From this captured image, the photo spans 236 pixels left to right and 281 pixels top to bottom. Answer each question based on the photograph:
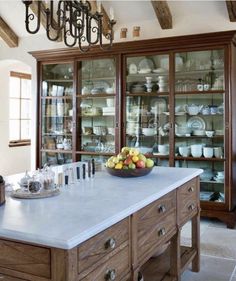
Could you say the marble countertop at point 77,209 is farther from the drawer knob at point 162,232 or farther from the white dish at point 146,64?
the white dish at point 146,64

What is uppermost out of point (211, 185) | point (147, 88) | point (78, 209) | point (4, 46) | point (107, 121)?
point (4, 46)

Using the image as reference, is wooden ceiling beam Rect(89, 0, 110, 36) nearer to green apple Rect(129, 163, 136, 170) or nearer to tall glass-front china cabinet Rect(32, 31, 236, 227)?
tall glass-front china cabinet Rect(32, 31, 236, 227)

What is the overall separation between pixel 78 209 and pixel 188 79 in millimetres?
3271

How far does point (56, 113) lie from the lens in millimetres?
5445

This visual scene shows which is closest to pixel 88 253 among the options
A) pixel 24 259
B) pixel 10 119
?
pixel 24 259

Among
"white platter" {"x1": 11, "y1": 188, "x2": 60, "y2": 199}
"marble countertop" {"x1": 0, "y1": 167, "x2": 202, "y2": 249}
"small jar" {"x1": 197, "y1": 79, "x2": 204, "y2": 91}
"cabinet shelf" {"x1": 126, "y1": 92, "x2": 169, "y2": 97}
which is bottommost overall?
"marble countertop" {"x1": 0, "y1": 167, "x2": 202, "y2": 249}

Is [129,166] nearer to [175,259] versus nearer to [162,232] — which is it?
[162,232]

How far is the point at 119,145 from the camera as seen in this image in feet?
15.7

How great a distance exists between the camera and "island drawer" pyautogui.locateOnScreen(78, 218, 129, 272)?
1.35 m

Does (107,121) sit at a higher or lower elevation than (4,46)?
lower

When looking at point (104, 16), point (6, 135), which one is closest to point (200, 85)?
point (104, 16)

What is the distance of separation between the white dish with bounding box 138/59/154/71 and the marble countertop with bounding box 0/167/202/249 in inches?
102

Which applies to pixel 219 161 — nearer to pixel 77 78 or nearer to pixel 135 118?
pixel 135 118

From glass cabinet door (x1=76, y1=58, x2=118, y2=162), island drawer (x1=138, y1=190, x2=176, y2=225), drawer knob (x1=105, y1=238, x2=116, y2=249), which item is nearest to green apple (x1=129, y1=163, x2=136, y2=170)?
island drawer (x1=138, y1=190, x2=176, y2=225)
